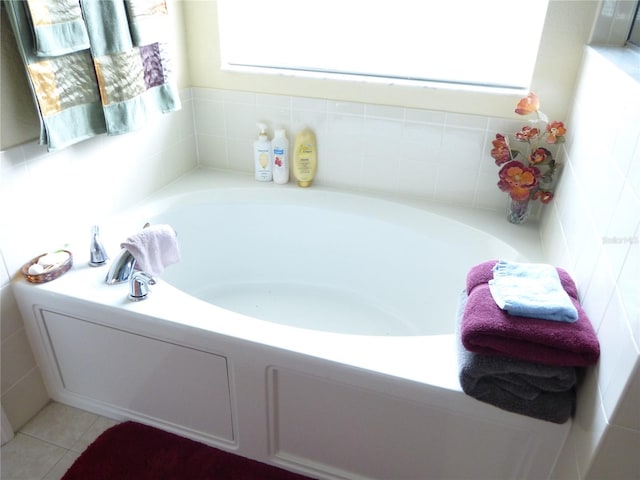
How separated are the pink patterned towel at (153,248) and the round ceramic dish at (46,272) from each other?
0.22m

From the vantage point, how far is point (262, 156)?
2102 mm

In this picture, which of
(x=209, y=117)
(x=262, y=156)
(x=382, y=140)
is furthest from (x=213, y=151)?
(x=382, y=140)

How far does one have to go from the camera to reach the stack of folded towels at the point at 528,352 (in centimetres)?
108

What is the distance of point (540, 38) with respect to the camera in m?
1.64

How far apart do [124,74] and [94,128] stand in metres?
0.19

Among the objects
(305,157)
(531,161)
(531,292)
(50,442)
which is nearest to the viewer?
(531,292)

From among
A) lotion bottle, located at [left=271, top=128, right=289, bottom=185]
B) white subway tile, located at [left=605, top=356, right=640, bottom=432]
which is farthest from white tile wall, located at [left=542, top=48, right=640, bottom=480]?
lotion bottle, located at [left=271, top=128, right=289, bottom=185]

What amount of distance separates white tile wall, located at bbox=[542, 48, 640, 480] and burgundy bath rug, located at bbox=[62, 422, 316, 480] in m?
0.82

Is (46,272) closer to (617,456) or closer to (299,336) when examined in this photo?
(299,336)

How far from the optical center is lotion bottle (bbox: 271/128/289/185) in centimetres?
205

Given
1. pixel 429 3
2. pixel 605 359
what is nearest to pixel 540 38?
pixel 429 3

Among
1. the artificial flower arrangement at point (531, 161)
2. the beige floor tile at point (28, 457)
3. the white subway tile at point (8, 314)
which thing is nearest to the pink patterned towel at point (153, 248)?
the white subway tile at point (8, 314)

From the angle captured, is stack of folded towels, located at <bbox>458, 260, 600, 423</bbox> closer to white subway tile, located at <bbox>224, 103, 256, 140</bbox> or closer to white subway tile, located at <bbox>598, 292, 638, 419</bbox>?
white subway tile, located at <bbox>598, 292, 638, 419</bbox>

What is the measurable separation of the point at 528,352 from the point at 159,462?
1.11 metres
